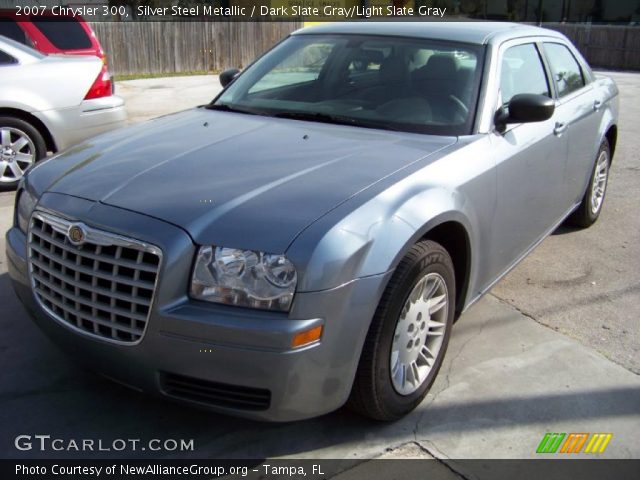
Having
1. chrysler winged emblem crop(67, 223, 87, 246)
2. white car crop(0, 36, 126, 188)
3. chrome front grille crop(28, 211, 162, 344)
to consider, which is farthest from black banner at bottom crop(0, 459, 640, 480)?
white car crop(0, 36, 126, 188)

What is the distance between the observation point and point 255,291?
247 cm

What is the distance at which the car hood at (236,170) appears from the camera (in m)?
2.60

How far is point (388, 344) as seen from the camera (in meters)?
2.79

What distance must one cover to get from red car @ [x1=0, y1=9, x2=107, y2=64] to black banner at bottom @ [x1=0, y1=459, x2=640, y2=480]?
20.4 feet

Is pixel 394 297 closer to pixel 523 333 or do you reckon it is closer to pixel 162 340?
pixel 162 340

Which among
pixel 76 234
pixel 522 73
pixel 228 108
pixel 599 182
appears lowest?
pixel 599 182

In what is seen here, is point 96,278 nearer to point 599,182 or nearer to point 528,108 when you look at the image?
point 528,108

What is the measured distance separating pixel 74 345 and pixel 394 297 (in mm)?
1337

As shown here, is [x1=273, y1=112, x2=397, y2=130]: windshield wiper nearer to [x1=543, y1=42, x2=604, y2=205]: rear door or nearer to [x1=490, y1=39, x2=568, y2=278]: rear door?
[x1=490, y1=39, x2=568, y2=278]: rear door

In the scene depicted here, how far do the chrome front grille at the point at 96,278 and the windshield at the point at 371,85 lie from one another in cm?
159

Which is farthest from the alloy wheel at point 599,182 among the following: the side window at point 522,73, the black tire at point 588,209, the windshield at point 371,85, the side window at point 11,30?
the side window at point 11,30

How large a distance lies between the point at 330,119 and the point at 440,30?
1.00 meters

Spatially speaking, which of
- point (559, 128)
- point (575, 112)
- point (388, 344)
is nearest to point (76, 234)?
point (388, 344)

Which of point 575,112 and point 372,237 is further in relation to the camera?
point 575,112
